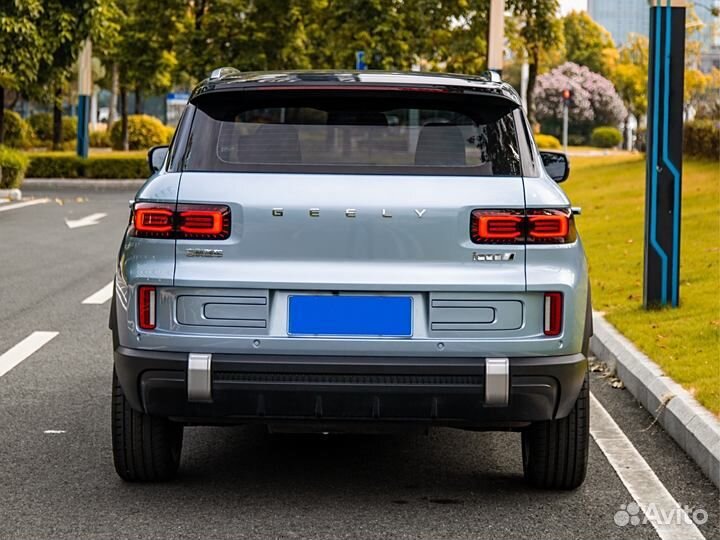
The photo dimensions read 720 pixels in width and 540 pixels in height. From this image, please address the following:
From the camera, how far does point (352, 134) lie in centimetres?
501

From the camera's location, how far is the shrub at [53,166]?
32.5 m

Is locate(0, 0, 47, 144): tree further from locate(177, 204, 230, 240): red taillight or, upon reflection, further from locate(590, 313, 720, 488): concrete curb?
locate(177, 204, 230, 240): red taillight

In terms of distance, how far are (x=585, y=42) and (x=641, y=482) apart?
109m

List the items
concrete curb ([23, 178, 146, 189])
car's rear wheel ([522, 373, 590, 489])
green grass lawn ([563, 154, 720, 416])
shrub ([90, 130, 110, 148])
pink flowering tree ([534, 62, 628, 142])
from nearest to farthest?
car's rear wheel ([522, 373, 590, 489]) → green grass lawn ([563, 154, 720, 416]) → concrete curb ([23, 178, 146, 189]) → shrub ([90, 130, 110, 148]) → pink flowering tree ([534, 62, 628, 142])

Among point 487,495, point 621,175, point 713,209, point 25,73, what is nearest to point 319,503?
point 487,495

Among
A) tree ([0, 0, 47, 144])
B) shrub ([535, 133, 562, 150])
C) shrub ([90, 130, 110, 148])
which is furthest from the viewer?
shrub ([535, 133, 562, 150])

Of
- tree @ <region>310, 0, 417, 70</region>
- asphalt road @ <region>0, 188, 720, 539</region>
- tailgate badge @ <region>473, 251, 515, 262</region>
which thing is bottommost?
asphalt road @ <region>0, 188, 720, 539</region>

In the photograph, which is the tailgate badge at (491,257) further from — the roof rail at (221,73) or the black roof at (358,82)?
the roof rail at (221,73)

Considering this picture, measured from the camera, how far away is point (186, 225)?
15.5 feet

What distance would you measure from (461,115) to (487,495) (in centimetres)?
146

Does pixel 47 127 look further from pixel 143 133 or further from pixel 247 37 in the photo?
pixel 247 37

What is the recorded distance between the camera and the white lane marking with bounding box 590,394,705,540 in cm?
484

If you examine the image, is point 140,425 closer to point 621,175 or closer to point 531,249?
point 531,249

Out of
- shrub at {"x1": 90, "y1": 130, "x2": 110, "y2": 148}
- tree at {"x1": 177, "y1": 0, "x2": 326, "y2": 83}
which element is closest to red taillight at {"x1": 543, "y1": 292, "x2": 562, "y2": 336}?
tree at {"x1": 177, "y1": 0, "x2": 326, "y2": 83}
